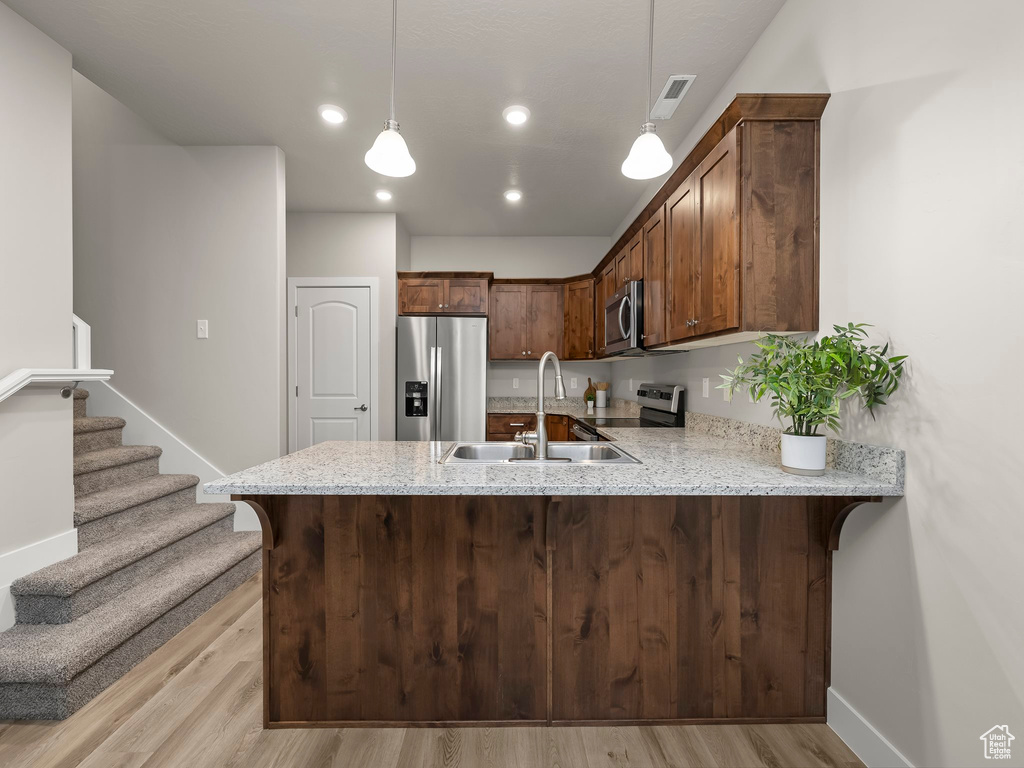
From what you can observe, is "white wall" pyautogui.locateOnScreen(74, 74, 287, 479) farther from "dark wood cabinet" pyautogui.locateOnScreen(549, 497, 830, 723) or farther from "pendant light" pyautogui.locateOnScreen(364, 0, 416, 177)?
"dark wood cabinet" pyautogui.locateOnScreen(549, 497, 830, 723)

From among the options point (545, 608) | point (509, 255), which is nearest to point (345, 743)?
point (545, 608)

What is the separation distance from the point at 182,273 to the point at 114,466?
4.33 feet

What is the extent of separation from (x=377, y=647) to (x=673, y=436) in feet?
5.89

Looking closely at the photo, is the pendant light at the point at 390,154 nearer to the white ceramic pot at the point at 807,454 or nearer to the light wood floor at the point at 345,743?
the white ceramic pot at the point at 807,454

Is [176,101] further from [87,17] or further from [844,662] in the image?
[844,662]

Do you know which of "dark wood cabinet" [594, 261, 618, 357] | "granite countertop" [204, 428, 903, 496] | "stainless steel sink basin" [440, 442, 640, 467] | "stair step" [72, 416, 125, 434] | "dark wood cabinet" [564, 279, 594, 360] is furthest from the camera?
"dark wood cabinet" [564, 279, 594, 360]

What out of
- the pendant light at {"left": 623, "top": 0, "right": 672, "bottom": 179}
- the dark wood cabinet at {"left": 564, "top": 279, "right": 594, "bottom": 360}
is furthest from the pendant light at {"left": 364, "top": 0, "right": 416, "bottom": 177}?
the dark wood cabinet at {"left": 564, "top": 279, "right": 594, "bottom": 360}

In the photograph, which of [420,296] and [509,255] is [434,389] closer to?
[420,296]

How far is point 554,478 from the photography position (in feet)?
4.91

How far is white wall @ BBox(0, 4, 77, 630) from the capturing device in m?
2.13

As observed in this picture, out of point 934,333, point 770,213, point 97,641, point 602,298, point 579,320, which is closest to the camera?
point 934,333

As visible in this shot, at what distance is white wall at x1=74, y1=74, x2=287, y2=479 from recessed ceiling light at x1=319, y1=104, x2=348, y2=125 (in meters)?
0.69

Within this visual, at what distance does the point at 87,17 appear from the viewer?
218 centimetres

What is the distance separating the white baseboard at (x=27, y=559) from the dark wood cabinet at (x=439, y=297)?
120 inches
